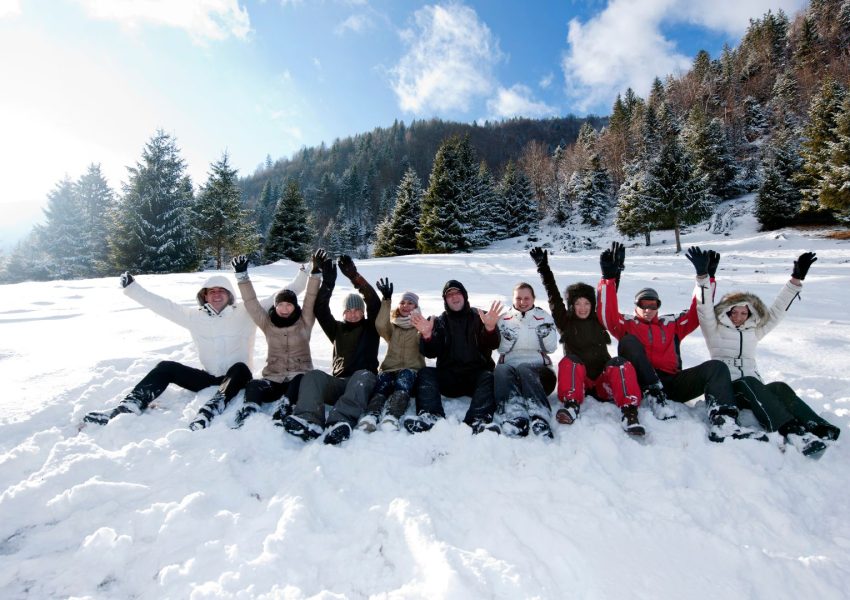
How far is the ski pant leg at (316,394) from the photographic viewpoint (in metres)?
3.48

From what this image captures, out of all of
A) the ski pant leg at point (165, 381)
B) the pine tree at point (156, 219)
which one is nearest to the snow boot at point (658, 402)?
the ski pant leg at point (165, 381)

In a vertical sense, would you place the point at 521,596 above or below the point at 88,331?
below

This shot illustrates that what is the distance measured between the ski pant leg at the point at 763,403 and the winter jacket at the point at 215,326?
5.00m

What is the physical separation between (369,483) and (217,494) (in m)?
1.02

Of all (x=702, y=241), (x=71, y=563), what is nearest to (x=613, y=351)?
(x=71, y=563)

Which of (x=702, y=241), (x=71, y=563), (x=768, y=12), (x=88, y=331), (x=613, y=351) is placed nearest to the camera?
(x=71, y=563)

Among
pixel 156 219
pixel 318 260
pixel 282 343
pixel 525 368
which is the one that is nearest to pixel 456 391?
pixel 525 368

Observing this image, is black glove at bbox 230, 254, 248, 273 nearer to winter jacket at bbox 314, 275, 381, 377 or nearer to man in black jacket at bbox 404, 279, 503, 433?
winter jacket at bbox 314, 275, 381, 377

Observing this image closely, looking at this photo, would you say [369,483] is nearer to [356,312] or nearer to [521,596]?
[521,596]

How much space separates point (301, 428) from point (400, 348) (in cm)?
136

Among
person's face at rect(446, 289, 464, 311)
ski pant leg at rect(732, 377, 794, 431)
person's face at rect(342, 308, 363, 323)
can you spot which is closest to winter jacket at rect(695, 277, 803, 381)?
ski pant leg at rect(732, 377, 794, 431)

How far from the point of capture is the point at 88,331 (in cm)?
650

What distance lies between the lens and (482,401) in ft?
11.8

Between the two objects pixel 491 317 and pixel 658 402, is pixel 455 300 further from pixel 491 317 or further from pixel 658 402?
pixel 658 402
